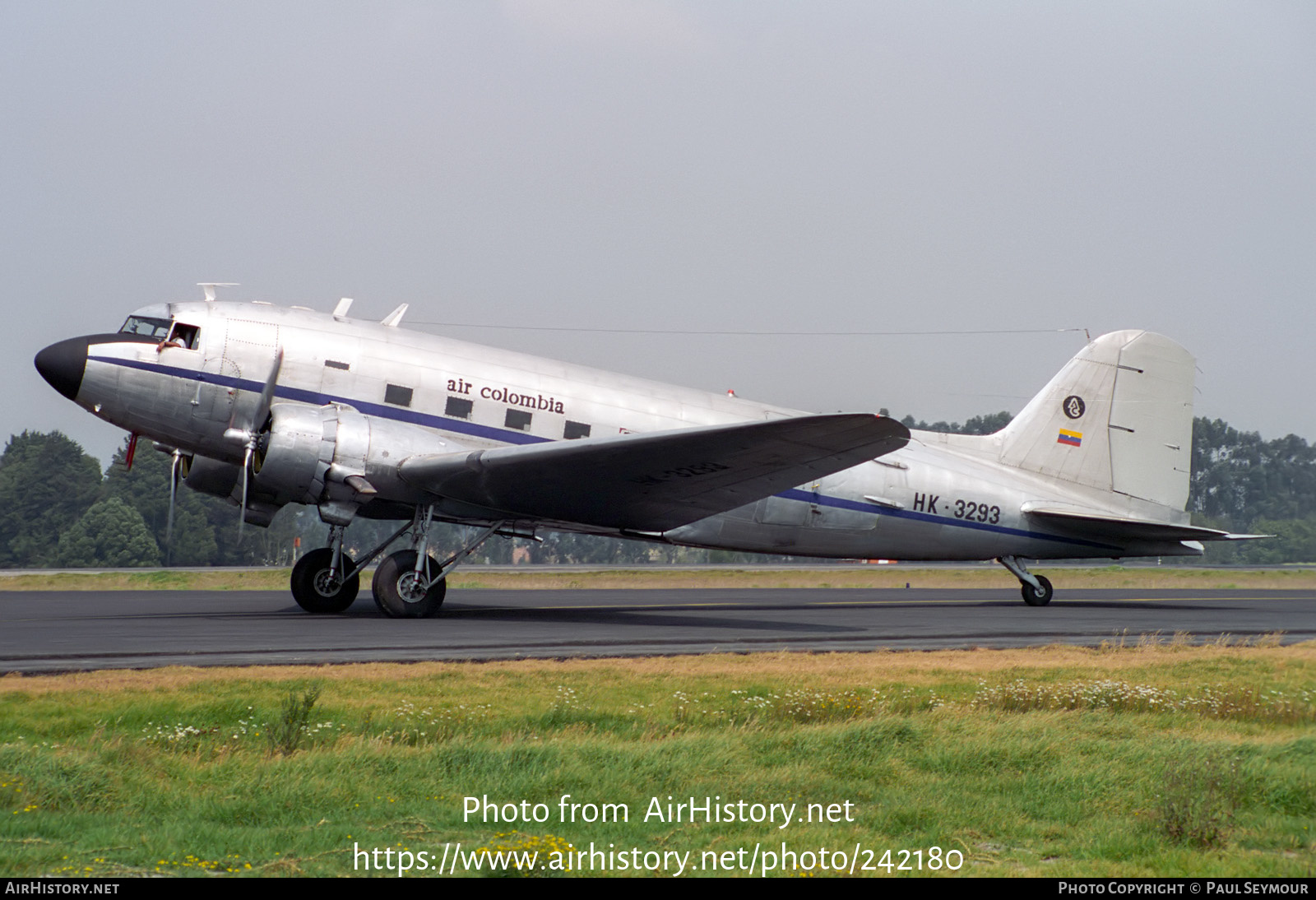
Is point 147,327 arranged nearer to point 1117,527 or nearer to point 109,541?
point 1117,527

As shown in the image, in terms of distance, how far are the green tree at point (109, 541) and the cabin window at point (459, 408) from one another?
198 ft

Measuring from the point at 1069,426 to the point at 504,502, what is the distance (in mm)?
13101

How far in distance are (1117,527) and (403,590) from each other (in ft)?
47.9

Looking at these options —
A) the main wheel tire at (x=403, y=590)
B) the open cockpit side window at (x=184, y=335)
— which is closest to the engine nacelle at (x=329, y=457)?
the main wheel tire at (x=403, y=590)

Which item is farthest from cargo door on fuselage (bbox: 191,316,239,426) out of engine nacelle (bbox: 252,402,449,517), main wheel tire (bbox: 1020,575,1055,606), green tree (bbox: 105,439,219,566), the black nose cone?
green tree (bbox: 105,439,219,566)

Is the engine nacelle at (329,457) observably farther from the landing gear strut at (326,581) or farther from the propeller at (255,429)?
the landing gear strut at (326,581)

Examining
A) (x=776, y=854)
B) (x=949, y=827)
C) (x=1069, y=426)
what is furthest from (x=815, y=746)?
(x=1069, y=426)

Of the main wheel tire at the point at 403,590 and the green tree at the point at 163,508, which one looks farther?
the green tree at the point at 163,508

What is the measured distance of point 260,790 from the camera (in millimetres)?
6582

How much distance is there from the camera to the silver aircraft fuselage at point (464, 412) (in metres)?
16.7

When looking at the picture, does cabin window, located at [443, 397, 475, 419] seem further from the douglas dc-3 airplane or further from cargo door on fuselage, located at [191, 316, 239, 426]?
cargo door on fuselage, located at [191, 316, 239, 426]

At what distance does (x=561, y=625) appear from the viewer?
1658cm

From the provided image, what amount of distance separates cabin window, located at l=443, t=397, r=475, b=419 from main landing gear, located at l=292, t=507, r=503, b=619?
1638mm

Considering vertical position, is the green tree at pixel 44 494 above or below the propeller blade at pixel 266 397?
below
